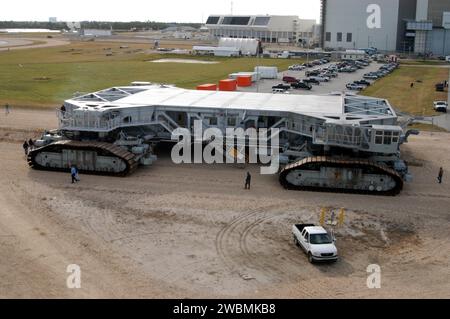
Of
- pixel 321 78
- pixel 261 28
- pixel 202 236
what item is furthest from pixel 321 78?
pixel 261 28

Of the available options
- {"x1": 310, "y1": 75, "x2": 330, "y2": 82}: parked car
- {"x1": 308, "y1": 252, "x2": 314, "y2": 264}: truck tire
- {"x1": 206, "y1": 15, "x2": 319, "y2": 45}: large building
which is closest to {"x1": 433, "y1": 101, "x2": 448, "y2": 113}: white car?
{"x1": 310, "y1": 75, "x2": 330, "y2": 82}: parked car

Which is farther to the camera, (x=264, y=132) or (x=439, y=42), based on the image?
(x=439, y=42)

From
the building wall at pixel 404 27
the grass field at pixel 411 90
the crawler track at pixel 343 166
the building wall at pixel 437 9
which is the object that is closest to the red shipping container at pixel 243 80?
the grass field at pixel 411 90

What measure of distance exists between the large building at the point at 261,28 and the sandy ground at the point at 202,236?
144991 millimetres

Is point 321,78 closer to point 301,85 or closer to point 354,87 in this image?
point 354,87

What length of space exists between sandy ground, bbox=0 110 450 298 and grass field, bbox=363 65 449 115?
27.6m

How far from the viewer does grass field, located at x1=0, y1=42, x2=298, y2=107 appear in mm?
62175

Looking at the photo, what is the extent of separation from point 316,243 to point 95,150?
608 inches

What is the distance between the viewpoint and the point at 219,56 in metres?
126

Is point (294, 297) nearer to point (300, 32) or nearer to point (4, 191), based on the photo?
point (4, 191)

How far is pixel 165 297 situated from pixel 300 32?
565 feet

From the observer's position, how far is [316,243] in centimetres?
2122

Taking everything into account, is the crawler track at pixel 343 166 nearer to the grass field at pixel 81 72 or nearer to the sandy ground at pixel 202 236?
the sandy ground at pixel 202 236

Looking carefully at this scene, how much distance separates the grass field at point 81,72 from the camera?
2448 inches
